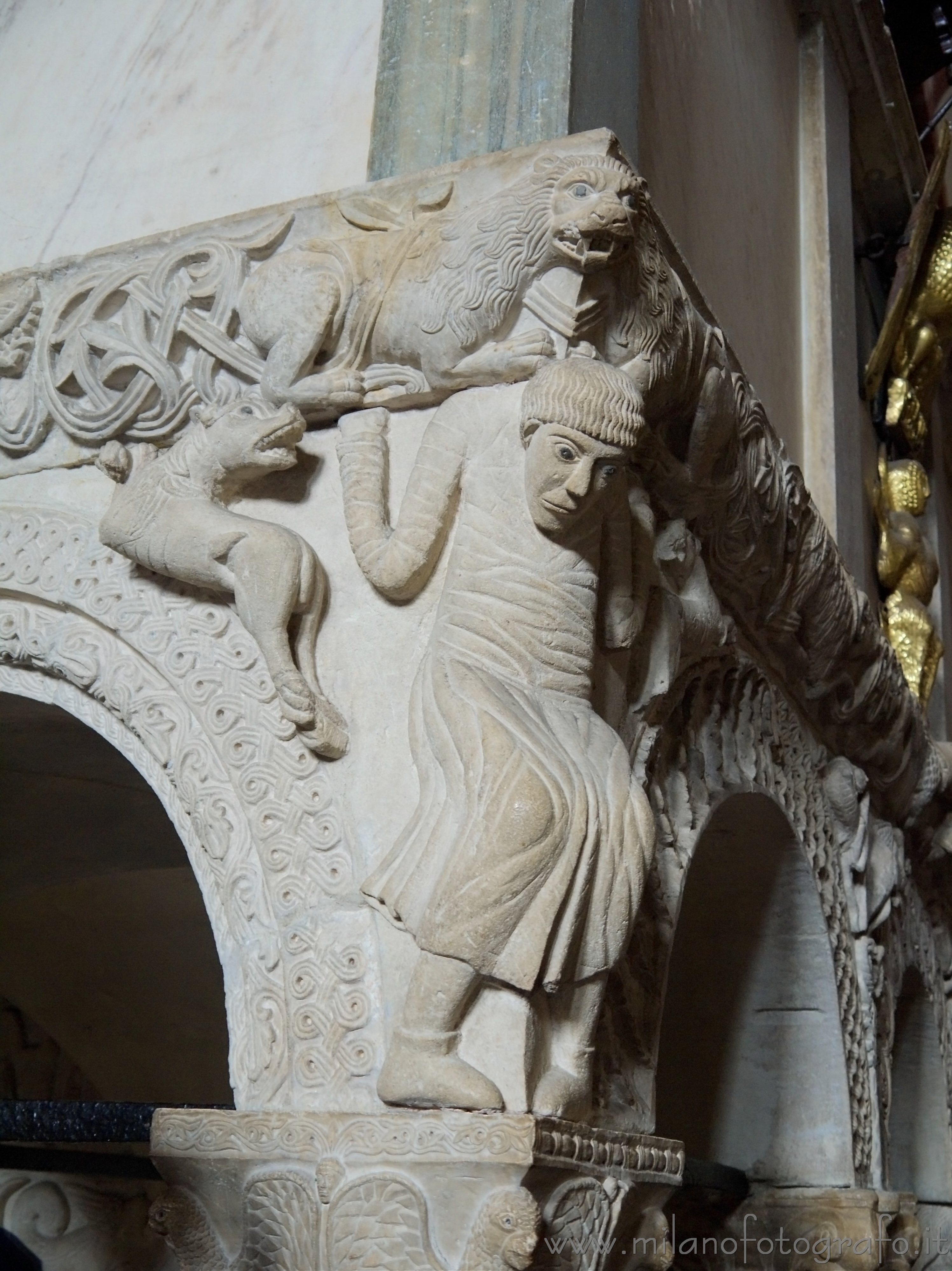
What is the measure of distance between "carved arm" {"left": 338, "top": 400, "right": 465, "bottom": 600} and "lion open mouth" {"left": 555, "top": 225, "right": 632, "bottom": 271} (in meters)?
0.28

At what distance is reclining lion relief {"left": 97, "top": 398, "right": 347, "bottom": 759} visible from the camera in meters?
2.05

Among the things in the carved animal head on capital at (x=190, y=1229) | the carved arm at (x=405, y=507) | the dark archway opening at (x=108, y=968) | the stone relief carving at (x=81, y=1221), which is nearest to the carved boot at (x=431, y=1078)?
the carved animal head on capital at (x=190, y=1229)

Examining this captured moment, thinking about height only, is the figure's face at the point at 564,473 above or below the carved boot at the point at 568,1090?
above

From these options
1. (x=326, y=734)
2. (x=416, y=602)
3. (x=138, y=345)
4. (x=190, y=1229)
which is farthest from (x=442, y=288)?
(x=190, y=1229)

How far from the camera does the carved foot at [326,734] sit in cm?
202

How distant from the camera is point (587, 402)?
6.38 ft

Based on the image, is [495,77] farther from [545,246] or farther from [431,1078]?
[431,1078]

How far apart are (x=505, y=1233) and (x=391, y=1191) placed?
152 mm

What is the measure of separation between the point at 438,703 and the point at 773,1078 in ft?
6.47

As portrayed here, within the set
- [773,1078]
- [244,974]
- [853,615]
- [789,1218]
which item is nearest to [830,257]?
[853,615]

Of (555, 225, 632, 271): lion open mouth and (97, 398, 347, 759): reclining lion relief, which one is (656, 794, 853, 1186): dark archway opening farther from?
(555, 225, 632, 271): lion open mouth

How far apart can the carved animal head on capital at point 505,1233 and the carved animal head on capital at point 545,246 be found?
119cm

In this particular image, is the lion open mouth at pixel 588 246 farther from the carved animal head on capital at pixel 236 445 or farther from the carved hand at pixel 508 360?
the carved animal head on capital at pixel 236 445

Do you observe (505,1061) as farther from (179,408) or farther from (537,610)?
(179,408)
